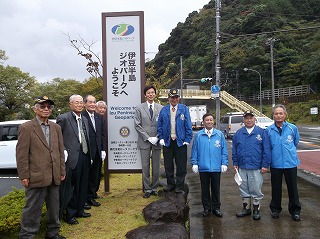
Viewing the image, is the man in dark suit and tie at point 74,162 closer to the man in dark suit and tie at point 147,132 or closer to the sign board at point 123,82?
the man in dark suit and tie at point 147,132

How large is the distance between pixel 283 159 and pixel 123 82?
3341 millimetres

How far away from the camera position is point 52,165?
4.21 m

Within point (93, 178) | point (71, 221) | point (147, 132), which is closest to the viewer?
point (71, 221)

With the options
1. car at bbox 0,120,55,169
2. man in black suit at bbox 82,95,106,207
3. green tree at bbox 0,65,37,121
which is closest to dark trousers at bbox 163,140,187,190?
man in black suit at bbox 82,95,106,207

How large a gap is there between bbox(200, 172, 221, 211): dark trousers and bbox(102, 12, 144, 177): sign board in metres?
1.77

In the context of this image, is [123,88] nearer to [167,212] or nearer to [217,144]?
[217,144]

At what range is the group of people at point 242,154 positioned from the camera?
5.23 m

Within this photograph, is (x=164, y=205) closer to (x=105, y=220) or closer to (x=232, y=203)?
(x=105, y=220)

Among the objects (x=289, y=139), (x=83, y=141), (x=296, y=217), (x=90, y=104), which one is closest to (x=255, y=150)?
Result: (x=289, y=139)

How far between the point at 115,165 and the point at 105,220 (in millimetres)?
1853

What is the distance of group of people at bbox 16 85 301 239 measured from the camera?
411 cm

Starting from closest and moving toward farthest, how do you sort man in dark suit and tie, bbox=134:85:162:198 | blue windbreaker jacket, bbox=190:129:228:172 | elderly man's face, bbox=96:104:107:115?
blue windbreaker jacket, bbox=190:129:228:172
man in dark suit and tie, bbox=134:85:162:198
elderly man's face, bbox=96:104:107:115

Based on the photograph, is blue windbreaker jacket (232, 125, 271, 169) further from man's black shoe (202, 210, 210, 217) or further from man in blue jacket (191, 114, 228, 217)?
man's black shoe (202, 210, 210, 217)

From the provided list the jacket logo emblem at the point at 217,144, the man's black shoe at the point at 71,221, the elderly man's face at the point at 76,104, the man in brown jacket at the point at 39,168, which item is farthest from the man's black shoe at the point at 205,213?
the elderly man's face at the point at 76,104
